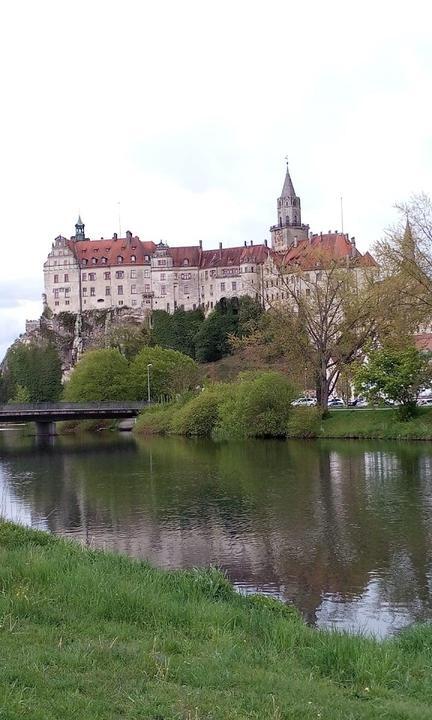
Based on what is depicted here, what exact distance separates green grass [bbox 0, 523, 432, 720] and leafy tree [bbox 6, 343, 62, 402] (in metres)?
100

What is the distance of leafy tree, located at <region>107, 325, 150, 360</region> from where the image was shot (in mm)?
113188

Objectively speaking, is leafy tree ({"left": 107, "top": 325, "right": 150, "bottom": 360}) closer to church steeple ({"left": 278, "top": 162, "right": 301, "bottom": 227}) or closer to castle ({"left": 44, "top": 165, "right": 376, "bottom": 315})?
castle ({"left": 44, "top": 165, "right": 376, "bottom": 315})

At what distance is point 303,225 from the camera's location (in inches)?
5276

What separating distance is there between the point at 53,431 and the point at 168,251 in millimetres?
55246

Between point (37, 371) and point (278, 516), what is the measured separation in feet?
314

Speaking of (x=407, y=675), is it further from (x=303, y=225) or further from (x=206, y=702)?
(x=303, y=225)

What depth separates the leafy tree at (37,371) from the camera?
112438 mm

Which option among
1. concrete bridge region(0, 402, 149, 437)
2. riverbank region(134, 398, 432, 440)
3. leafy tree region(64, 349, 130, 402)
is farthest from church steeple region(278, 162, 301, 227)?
riverbank region(134, 398, 432, 440)

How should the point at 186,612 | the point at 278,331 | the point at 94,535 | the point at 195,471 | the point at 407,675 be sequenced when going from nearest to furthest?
the point at 407,675 → the point at 186,612 → the point at 94,535 → the point at 195,471 → the point at 278,331

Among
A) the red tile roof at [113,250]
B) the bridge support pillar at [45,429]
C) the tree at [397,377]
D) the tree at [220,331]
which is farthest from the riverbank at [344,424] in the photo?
the red tile roof at [113,250]

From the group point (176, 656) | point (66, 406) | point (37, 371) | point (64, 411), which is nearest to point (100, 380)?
point (66, 406)

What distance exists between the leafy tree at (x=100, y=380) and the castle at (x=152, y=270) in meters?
36.9

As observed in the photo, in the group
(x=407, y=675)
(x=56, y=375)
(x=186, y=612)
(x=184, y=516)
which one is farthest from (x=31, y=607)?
(x=56, y=375)

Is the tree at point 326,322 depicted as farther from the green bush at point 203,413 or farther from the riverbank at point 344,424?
the green bush at point 203,413
